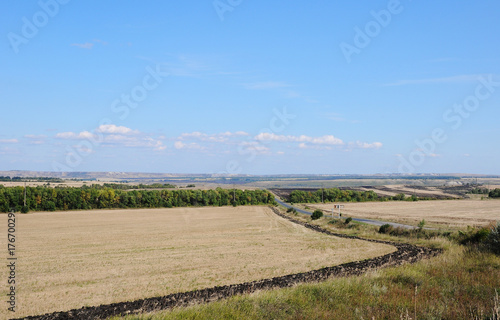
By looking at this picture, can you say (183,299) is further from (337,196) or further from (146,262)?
(337,196)

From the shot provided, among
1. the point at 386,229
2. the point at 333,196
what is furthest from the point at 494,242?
the point at 333,196

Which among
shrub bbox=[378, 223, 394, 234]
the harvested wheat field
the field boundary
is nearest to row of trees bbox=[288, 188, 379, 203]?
shrub bbox=[378, 223, 394, 234]

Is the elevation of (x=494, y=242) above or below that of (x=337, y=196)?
above

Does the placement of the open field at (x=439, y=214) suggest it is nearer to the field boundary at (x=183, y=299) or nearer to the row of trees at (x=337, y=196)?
the row of trees at (x=337, y=196)

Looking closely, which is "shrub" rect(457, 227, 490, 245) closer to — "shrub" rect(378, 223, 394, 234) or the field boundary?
the field boundary

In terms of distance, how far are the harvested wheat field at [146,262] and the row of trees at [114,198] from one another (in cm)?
4402

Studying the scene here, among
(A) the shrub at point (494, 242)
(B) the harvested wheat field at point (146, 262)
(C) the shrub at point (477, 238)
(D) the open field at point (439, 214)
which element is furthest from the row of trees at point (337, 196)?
(A) the shrub at point (494, 242)

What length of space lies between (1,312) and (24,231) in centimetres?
4272

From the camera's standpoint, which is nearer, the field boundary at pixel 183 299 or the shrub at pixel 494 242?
the field boundary at pixel 183 299

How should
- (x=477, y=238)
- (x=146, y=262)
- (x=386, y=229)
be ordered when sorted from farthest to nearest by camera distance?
(x=386, y=229), (x=146, y=262), (x=477, y=238)

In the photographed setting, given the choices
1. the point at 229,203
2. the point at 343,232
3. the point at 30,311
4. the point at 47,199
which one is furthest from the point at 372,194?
the point at 30,311

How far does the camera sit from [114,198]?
104m

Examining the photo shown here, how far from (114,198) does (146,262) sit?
80.3m

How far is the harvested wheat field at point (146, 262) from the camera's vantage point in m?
19.7
